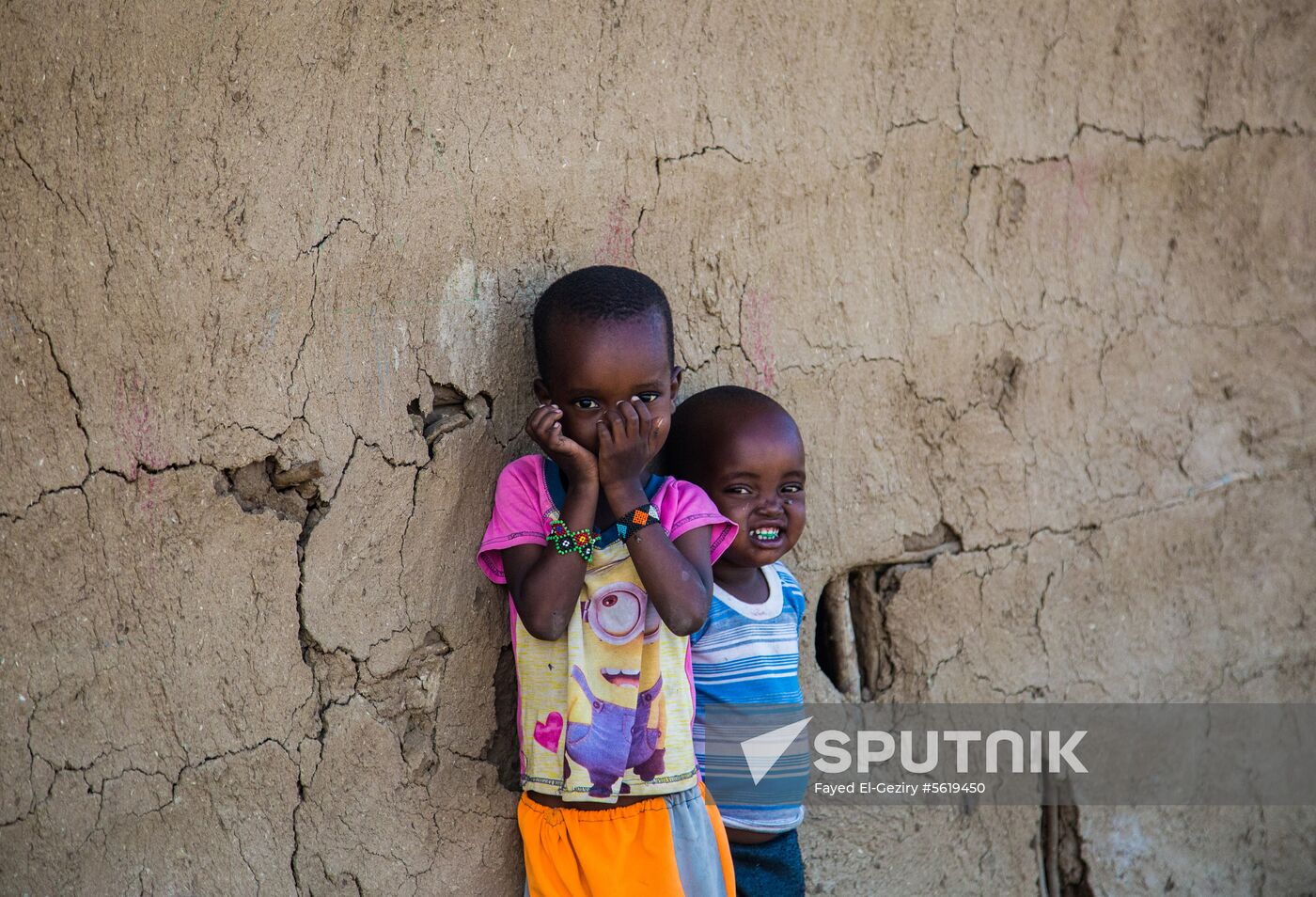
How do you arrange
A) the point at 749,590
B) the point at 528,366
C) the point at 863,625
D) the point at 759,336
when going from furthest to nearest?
the point at 863,625 < the point at 759,336 < the point at 749,590 < the point at 528,366

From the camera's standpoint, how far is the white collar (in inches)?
86.0

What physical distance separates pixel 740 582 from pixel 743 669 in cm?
17

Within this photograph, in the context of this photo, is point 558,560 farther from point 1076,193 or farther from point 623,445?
point 1076,193

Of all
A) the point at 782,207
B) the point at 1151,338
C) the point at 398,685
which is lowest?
the point at 398,685

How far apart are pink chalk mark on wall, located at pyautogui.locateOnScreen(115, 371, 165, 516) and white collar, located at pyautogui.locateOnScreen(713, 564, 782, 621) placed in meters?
0.98

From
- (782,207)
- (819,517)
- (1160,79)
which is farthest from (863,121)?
(1160,79)

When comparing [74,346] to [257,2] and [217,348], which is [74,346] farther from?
[257,2]

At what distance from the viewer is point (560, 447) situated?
1834mm

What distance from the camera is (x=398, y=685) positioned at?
2000 mm

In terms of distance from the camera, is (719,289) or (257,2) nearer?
(257,2)

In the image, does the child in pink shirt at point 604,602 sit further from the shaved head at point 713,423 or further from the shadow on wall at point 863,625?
the shadow on wall at point 863,625

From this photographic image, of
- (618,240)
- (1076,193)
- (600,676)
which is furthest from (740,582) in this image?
(1076,193)

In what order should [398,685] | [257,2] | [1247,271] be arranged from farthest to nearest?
[1247,271]
[398,685]
[257,2]

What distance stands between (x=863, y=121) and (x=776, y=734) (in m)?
1.32
